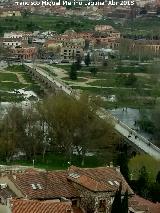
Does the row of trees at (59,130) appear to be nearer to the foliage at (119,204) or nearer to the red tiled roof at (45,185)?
the red tiled roof at (45,185)

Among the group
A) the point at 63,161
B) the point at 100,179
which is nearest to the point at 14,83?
the point at 63,161

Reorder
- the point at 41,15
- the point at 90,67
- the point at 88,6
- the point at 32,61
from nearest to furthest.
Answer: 1. the point at 90,67
2. the point at 32,61
3. the point at 41,15
4. the point at 88,6

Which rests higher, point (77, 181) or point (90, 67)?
point (77, 181)

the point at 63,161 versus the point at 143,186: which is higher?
the point at 143,186

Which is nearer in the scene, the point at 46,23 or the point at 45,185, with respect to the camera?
the point at 45,185

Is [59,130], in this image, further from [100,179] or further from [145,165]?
[100,179]

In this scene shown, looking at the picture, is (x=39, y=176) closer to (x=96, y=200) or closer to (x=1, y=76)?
(x=96, y=200)

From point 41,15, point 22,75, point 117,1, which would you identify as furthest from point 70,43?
point 117,1

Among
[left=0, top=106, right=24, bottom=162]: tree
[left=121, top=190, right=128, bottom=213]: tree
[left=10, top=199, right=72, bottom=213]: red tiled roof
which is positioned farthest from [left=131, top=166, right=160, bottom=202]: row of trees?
[left=0, top=106, right=24, bottom=162]: tree
